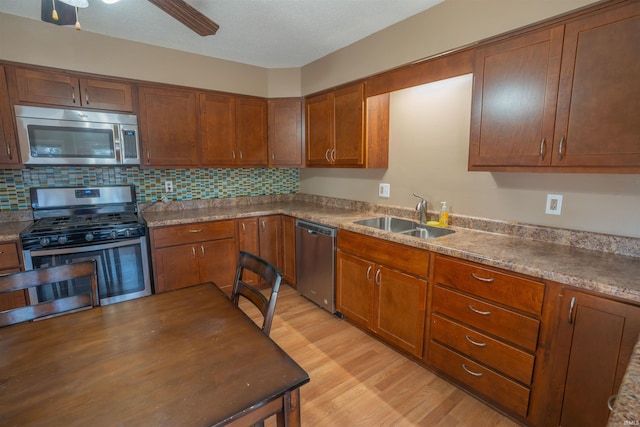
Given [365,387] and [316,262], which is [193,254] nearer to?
[316,262]

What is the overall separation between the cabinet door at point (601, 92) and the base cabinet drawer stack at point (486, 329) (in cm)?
69

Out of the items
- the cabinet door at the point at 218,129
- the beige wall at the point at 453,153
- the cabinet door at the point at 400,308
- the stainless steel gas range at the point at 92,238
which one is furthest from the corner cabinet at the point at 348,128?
the stainless steel gas range at the point at 92,238

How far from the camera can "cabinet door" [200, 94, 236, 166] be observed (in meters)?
3.04

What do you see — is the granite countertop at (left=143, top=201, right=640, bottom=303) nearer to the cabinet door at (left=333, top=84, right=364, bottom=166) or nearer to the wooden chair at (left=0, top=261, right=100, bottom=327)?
the cabinet door at (left=333, top=84, right=364, bottom=166)

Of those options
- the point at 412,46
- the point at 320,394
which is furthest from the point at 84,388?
the point at 412,46

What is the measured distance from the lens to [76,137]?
2451 mm

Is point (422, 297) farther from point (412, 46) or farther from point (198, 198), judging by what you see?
point (198, 198)

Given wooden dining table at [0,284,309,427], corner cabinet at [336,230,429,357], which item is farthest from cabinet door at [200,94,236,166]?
wooden dining table at [0,284,309,427]

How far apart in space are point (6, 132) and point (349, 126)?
2611 mm

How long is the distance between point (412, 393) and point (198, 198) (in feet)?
8.86

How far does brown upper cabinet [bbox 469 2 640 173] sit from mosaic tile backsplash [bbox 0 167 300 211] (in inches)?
98.6

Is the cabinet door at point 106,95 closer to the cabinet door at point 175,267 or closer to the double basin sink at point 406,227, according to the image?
the cabinet door at point 175,267

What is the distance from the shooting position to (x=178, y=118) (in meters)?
2.89

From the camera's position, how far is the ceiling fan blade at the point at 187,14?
1.42 meters
